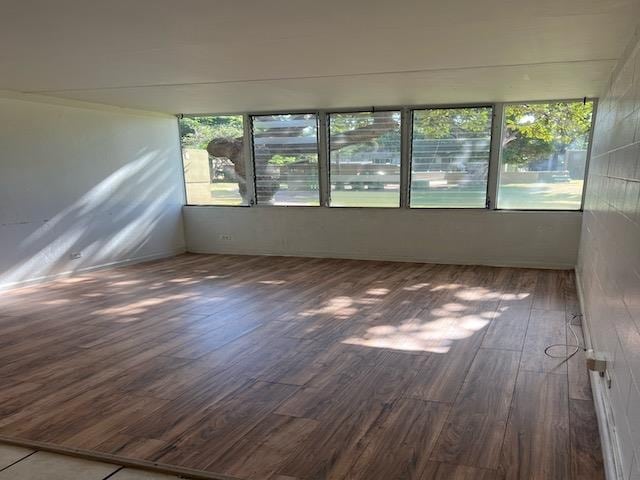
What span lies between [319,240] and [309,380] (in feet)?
13.3

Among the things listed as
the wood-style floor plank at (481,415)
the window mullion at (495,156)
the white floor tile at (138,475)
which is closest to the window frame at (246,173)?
the window mullion at (495,156)

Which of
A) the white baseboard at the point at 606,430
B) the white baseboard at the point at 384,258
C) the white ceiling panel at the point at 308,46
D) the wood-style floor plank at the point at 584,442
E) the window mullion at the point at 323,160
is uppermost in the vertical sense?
the white ceiling panel at the point at 308,46

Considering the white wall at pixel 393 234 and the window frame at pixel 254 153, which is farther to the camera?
the window frame at pixel 254 153

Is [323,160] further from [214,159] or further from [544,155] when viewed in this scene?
[544,155]

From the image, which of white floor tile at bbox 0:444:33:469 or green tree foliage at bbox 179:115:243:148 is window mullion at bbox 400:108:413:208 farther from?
white floor tile at bbox 0:444:33:469

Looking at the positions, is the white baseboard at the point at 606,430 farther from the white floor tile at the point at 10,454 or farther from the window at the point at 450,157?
the window at the point at 450,157

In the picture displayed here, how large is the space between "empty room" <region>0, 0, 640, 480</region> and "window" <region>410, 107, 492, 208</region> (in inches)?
1.2

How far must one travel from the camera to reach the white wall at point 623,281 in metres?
1.62

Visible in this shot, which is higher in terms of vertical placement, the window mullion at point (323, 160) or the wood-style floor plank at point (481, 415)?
the window mullion at point (323, 160)

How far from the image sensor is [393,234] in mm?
6402

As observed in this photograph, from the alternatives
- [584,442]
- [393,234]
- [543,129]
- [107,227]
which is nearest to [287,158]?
[393,234]

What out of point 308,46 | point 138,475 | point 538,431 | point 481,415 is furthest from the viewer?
point 308,46

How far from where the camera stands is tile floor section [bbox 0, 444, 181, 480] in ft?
6.32

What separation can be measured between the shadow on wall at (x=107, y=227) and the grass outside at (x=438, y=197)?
65 centimetres
